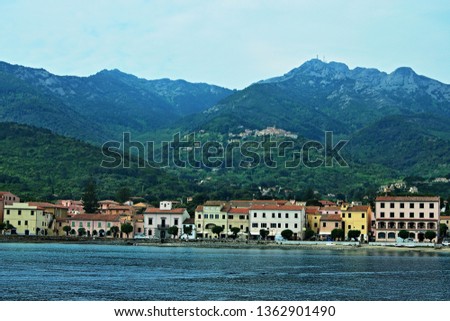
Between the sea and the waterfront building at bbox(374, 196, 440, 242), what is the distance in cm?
2856

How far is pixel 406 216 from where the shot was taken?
12075 cm

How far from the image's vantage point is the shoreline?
362ft

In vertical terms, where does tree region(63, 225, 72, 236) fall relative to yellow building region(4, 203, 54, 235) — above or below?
below

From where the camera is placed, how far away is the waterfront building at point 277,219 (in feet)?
413

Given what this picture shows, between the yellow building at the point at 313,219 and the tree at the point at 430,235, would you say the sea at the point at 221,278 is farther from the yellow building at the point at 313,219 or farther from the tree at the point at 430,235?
the yellow building at the point at 313,219

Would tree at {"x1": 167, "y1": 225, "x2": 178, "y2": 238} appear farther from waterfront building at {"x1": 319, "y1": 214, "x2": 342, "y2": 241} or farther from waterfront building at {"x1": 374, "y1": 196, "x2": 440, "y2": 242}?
waterfront building at {"x1": 374, "y1": 196, "x2": 440, "y2": 242}

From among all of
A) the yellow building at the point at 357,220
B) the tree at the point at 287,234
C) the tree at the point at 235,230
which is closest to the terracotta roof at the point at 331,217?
the yellow building at the point at 357,220

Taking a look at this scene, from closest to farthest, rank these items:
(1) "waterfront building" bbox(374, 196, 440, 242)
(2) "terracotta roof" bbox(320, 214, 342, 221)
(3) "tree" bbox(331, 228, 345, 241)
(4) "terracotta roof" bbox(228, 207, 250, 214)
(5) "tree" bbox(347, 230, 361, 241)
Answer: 1. (5) "tree" bbox(347, 230, 361, 241)
2. (1) "waterfront building" bbox(374, 196, 440, 242)
3. (3) "tree" bbox(331, 228, 345, 241)
4. (2) "terracotta roof" bbox(320, 214, 342, 221)
5. (4) "terracotta roof" bbox(228, 207, 250, 214)

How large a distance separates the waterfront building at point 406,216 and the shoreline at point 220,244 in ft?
21.7

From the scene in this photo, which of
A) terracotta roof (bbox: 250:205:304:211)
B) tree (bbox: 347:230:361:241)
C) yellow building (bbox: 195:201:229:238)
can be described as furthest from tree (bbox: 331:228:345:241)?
yellow building (bbox: 195:201:229:238)

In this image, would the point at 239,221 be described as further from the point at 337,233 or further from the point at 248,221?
the point at 337,233

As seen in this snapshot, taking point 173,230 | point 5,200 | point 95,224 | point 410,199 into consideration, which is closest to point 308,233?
point 410,199

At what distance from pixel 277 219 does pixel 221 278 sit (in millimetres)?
64789

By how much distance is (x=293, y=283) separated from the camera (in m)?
58.9
